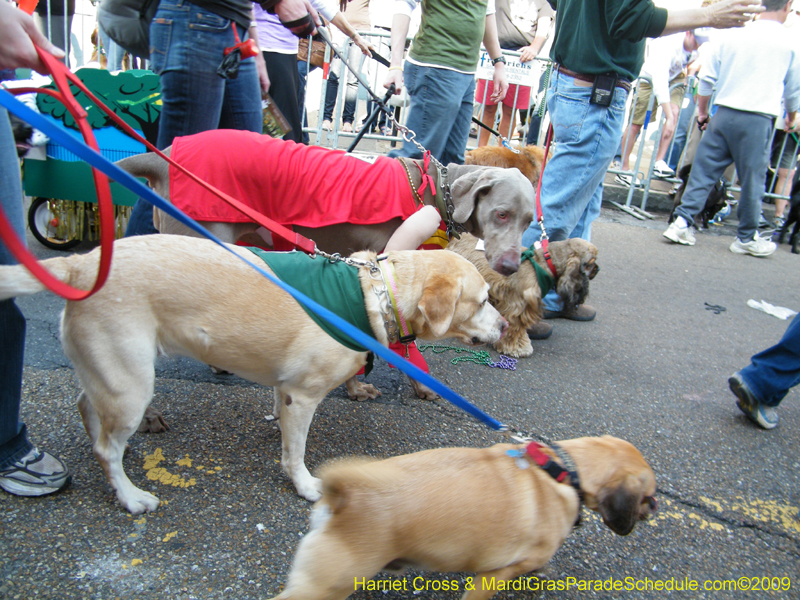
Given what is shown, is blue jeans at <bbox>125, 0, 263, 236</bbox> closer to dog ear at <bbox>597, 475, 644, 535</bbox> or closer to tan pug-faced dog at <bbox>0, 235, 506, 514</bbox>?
tan pug-faced dog at <bbox>0, 235, 506, 514</bbox>

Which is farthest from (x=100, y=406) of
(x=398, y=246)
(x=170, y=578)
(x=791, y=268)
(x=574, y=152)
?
(x=791, y=268)

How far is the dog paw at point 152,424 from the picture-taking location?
254cm

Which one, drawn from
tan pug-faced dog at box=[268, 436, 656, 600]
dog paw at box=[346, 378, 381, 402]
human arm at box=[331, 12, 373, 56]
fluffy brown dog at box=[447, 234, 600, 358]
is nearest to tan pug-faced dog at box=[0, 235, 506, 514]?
tan pug-faced dog at box=[268, 436, 656, 600]

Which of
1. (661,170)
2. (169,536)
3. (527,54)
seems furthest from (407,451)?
(661,170)

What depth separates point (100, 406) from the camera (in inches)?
76.0

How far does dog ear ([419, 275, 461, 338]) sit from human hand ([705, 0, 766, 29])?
2712 mm

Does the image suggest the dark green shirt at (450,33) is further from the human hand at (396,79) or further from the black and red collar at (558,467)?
the black and red collar at (558,467)

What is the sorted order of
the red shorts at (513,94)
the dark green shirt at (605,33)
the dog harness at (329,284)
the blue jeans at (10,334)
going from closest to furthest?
the blue jeans at (10,334) → the dog harness at (329,284) → the dark green shirt at (605,33) → the red shorts at (513,94)

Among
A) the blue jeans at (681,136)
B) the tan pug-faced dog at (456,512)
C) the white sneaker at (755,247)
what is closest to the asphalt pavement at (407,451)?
the tan pug-faced dog at (456,512)

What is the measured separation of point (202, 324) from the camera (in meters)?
2.04

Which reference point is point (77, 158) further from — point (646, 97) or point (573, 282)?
point (646, 97)

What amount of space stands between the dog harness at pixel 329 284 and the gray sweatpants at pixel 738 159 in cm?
631

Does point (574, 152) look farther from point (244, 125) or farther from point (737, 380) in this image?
point (244, 125)

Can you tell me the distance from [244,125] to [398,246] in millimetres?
1292
